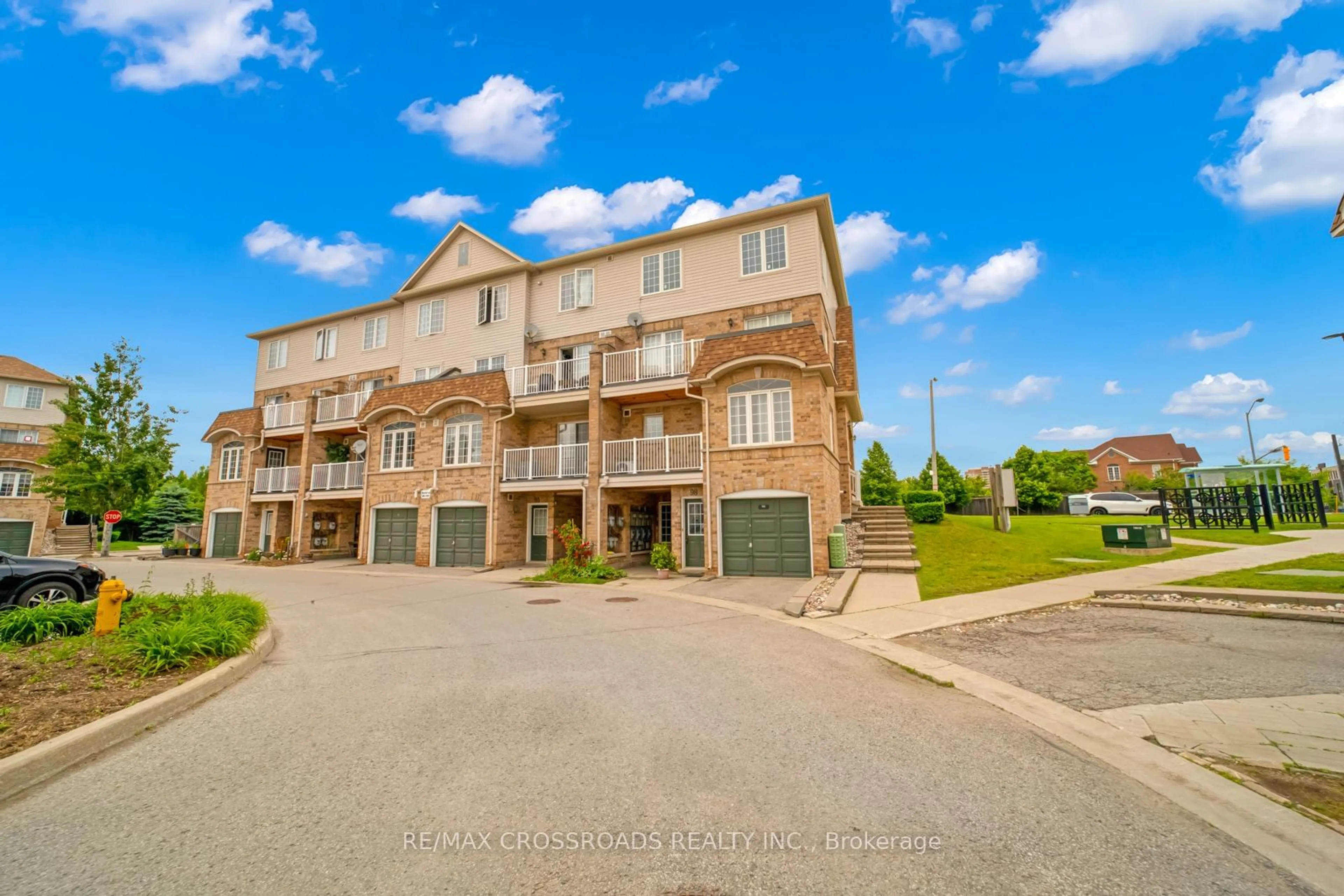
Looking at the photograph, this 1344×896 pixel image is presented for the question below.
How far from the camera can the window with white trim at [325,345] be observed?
27938mm

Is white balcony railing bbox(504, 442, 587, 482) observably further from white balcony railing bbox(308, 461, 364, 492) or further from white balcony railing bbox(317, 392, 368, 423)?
white balcony railing bbox(317, 392, 368, 423)

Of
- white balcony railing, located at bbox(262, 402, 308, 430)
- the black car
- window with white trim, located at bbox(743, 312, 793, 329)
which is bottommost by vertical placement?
the black car

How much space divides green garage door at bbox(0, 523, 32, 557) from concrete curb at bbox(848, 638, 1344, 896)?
5247cm

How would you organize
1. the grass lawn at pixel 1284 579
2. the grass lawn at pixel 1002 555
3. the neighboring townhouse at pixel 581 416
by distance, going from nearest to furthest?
the grass lawn at pixel 1284 579
the grass lawn at pixel 1002 555
the neighboring townhouse at pixel 581 416

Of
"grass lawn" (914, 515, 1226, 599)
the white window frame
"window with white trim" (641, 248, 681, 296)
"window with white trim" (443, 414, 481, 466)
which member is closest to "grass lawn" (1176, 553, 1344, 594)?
"grass lawn" (914, 515, 1226, 599)

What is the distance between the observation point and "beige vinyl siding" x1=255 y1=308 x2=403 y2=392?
87.0 ft

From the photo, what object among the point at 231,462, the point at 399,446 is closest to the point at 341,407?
the point at 399,446

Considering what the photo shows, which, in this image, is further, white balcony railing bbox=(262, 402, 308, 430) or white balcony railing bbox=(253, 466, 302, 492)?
white balcony railing bbox=(262, 402, 308, 430)

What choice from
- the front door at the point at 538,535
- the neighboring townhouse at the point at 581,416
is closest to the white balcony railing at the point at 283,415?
the neighboring townhouse at the point at 581,416

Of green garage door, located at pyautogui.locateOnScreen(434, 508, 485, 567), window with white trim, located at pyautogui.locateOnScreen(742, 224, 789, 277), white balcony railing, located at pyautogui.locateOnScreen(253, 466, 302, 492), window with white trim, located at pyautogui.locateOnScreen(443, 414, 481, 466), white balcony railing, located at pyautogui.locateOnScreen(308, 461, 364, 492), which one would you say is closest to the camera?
window with white trim, located at pyautogui.locateOnScreen(742, 224, 789, 277)

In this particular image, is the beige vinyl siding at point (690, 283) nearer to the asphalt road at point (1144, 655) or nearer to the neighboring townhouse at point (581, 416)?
the neighboring townhouse at point (581, 416)

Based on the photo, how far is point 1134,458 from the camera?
202 ft

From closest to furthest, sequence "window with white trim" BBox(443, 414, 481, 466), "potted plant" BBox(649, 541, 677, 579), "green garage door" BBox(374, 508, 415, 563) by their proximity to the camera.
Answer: "potted plant" BBox(649, 541, 677, 579) → "window with white trim" BBox(443, 414, 481, 466) → "green garage door" BBox(374, 508, 415, 563)

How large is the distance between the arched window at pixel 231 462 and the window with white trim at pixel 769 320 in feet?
81.4
